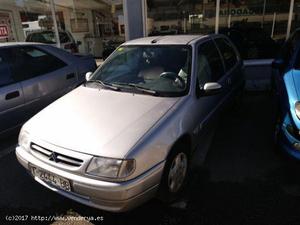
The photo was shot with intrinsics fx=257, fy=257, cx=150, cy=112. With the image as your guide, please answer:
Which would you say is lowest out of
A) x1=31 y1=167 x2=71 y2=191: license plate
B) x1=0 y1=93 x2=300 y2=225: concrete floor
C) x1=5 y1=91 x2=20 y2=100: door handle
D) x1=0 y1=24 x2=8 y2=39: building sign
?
x1=0 y1=93 x2=300 y2=225: concrete floor

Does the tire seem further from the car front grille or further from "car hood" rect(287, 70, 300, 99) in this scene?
"car hood" rect(287, 70, 300, 99)

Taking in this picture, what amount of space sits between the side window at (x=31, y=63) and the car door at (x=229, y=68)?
2.73 m

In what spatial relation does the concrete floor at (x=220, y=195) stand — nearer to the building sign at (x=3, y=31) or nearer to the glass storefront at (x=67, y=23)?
the glass storefront at (x=67, y=23)

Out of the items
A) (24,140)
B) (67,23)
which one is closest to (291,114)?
(24,140)

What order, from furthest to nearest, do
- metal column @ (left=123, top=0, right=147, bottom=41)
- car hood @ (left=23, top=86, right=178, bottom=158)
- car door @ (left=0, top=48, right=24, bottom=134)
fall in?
metal column @ (left=123, top=0, right=147, bottom=41), car door @ (left=0, top=48, right=24, bottom=134), car hood @ (left=23, top=86, right=178, bottom=158)

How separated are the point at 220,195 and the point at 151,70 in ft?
5.27

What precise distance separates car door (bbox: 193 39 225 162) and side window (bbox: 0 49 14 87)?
2.66 m

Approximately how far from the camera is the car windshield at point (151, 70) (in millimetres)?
2862

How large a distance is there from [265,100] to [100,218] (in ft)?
14.9

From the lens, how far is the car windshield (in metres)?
2.86

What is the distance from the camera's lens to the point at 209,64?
11.2 feet

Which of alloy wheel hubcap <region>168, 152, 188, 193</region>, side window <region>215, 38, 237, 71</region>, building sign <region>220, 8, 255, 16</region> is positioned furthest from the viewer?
building sign <region>220, 8, 255, 16</region>

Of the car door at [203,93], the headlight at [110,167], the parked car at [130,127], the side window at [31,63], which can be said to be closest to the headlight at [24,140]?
the parked car at [130,127]

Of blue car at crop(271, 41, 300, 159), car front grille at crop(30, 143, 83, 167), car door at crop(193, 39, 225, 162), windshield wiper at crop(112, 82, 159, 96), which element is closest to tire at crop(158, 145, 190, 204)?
car door at crop(193, 39, 225, 162)
